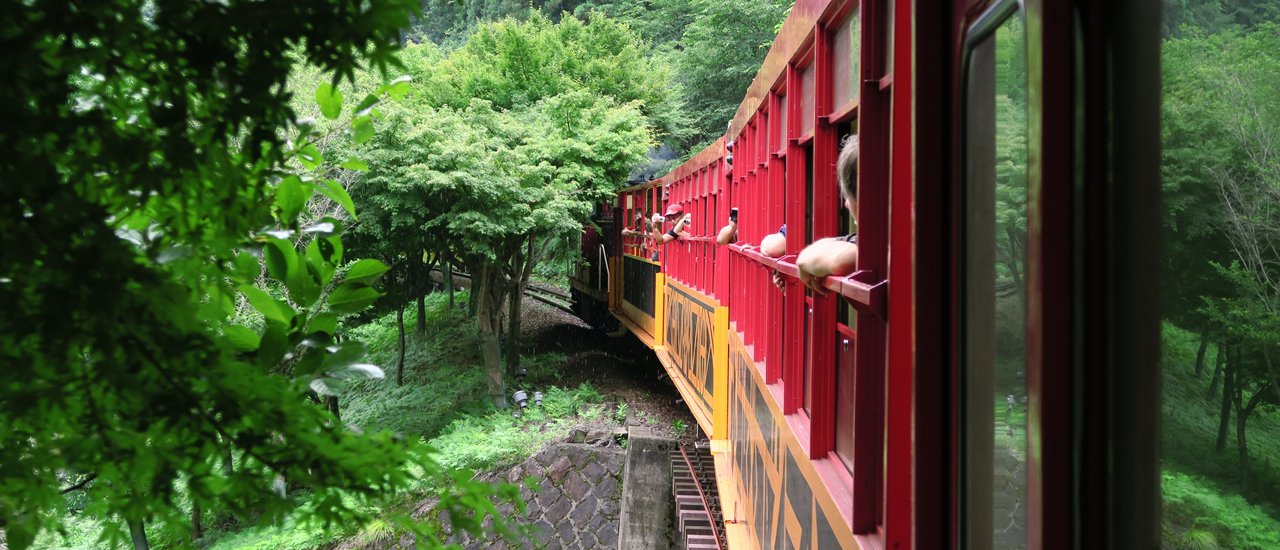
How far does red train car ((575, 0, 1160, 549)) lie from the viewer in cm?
115

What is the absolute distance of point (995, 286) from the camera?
1.56 metres

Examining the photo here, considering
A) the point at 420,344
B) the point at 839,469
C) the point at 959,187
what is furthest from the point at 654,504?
the point at 420,344

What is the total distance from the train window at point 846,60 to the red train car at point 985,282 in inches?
0.6

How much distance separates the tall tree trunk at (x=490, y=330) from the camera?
17000mm

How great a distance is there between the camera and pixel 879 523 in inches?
98.0

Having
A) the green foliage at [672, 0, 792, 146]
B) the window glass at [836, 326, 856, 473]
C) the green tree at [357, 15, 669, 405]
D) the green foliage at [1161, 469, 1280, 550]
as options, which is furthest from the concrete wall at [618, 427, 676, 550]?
the green foliage at [672, 0, 792, 146]

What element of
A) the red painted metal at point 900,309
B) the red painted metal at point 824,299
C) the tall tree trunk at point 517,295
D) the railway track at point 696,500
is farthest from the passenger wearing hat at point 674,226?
the red painted metal at point 900,309

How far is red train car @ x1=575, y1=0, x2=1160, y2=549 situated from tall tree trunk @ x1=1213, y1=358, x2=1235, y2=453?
0.13 meters

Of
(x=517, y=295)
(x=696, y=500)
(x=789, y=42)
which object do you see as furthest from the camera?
(x=517, y=295)

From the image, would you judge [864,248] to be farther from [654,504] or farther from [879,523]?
[654,504]

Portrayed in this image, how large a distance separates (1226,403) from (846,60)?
87.1 inches

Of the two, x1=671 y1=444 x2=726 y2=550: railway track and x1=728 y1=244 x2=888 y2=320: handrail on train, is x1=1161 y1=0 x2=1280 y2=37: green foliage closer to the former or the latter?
x1=728 y1=244 x2=888 y2=320: handrail on train

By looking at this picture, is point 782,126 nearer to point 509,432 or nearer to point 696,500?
point 696,500

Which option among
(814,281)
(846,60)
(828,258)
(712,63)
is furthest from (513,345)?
(828,258)
